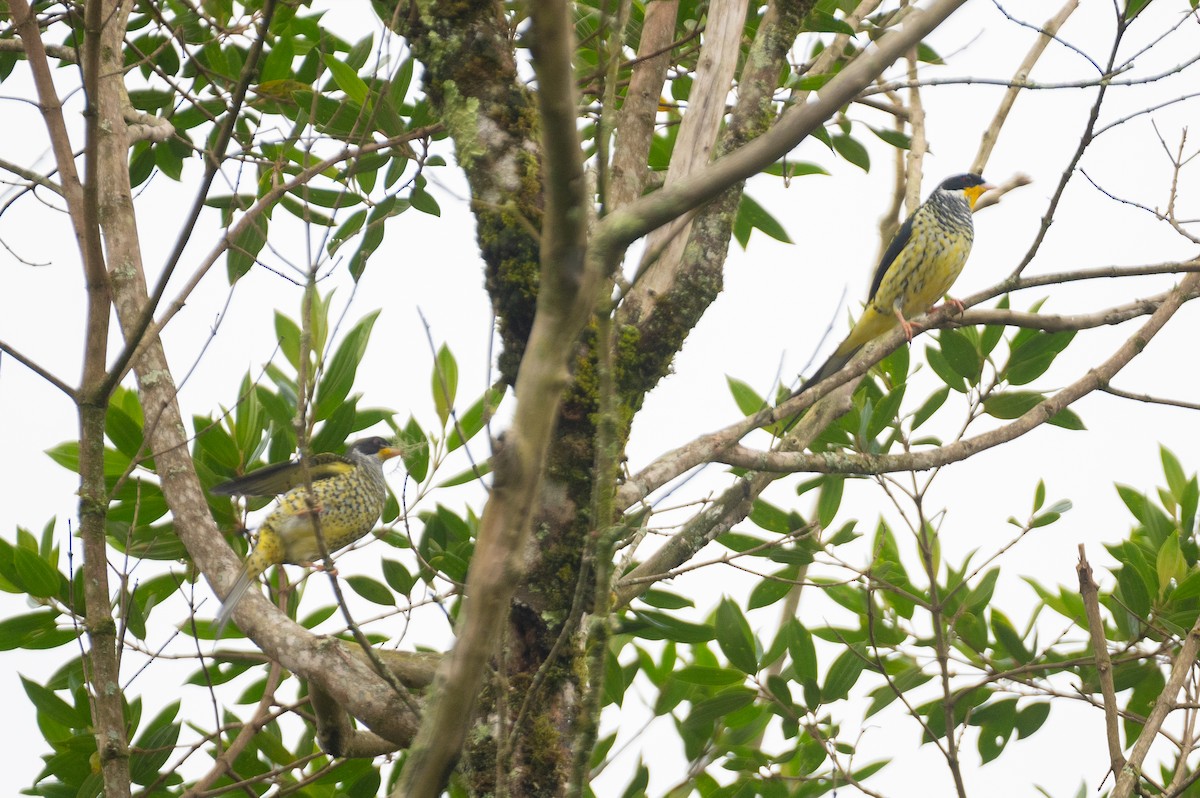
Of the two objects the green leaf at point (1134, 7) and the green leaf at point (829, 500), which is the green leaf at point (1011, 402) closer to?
the green leaf at point (829, 500)

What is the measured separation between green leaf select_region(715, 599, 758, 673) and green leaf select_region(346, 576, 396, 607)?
3.02 ft

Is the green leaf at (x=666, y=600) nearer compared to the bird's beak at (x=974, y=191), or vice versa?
the green leaf at (x=666, y=600)

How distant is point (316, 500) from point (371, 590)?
0.30 m

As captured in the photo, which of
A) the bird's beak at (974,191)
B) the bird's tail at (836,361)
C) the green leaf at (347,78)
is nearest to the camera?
the green leaf at (347,78)

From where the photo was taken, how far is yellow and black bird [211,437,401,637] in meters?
3.12

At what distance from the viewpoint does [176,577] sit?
10.2ft

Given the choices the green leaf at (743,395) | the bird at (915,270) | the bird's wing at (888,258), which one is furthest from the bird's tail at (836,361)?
the green leaf at (743,395)

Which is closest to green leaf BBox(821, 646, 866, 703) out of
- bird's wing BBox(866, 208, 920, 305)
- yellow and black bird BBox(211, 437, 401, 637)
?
yellow and black bird BBox(211, 437, 401, 637)

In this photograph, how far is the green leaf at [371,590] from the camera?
10.7ft

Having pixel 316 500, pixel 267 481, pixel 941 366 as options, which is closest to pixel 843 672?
pixel 941 366

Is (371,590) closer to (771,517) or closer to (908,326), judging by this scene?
(771,517)

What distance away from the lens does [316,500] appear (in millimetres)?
3188

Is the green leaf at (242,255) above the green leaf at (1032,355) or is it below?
above

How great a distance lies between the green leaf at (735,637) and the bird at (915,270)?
1.42 metres
